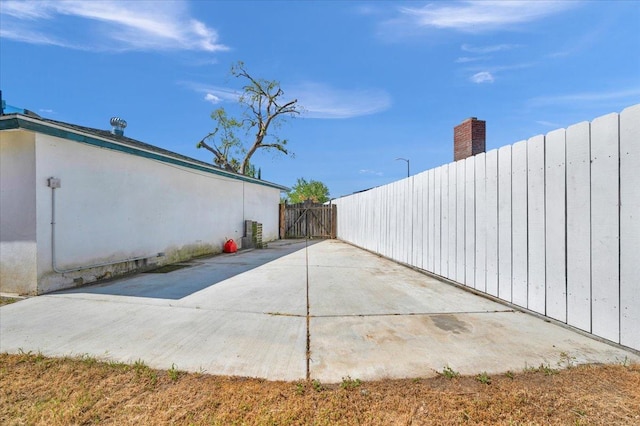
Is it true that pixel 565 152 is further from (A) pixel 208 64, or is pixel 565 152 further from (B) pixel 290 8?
(A) pixel 208 64

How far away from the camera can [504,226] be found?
4.02 meters

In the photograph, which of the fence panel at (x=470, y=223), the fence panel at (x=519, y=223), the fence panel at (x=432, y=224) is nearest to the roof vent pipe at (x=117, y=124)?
the fence panel at (x=432, y=224)

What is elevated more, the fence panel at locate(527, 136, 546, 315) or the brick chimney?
the brick chimney

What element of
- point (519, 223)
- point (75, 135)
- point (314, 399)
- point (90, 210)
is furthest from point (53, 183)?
point (519, 223)

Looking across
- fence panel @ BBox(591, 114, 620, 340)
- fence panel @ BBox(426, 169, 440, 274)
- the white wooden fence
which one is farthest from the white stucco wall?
fence panel @ BBox(591, 114, 620, 340)

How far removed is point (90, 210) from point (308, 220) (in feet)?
38.5

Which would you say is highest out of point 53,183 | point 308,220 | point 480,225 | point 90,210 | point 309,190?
point 309,190

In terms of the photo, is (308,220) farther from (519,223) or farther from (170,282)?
(519,223)

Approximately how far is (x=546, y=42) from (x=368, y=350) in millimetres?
7795

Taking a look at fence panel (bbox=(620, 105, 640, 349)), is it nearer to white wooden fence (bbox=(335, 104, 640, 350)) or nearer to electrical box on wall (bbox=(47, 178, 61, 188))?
white wooden fence (bbox=(335, 104, 640, 350))

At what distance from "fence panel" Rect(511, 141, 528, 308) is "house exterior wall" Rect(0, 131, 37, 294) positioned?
7.50m

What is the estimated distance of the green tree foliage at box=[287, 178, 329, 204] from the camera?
41.0 meters

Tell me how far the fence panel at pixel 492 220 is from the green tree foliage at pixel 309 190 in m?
35.6

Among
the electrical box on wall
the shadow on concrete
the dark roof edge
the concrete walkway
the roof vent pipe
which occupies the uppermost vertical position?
the roof vent pipe
